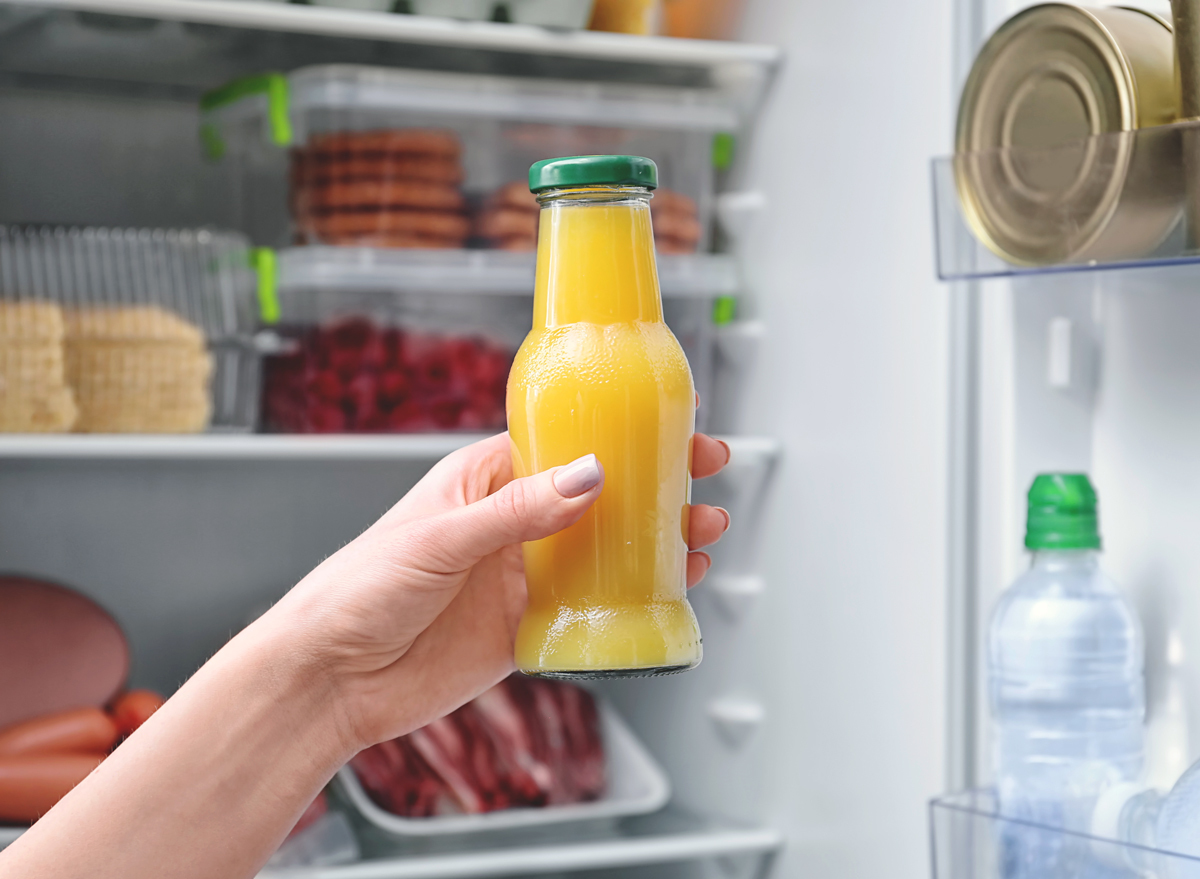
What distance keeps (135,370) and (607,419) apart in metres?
0.84

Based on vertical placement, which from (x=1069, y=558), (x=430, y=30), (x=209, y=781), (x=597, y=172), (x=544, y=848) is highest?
(x=430, y=30)

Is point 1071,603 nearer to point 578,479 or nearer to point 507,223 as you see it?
point 578,479

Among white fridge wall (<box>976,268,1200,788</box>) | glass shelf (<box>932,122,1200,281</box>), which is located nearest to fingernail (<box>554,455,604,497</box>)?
glass shelf (<box>932,122,1200,281</box>)

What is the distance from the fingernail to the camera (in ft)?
2.23

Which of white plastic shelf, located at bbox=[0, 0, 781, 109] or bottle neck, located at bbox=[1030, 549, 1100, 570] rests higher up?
white plastic shelf, located at bbox=[0, 0, 781, 109]

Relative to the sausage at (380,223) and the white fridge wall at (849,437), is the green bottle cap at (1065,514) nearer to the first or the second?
the white fridge wall at (849,437)

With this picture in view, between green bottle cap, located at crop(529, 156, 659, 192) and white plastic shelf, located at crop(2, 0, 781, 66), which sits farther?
white plastic shelf, located at crop(2, 0, 781, 66)

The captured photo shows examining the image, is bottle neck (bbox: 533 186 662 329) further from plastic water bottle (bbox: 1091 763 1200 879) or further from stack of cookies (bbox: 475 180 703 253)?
stack of cookies (bbox: 475 180 703 253)

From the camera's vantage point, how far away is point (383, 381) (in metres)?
1.50

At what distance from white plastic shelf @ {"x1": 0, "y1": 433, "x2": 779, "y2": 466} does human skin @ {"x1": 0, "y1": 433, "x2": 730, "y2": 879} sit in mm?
538

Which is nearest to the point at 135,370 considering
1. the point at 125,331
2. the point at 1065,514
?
the point at 125,331

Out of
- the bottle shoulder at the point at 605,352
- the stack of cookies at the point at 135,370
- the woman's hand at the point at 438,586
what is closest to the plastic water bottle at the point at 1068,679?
the woman's hand at the point at 438,586

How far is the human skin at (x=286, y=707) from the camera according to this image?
29.6 inches

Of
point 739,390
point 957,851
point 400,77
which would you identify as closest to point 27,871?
point 957,851
